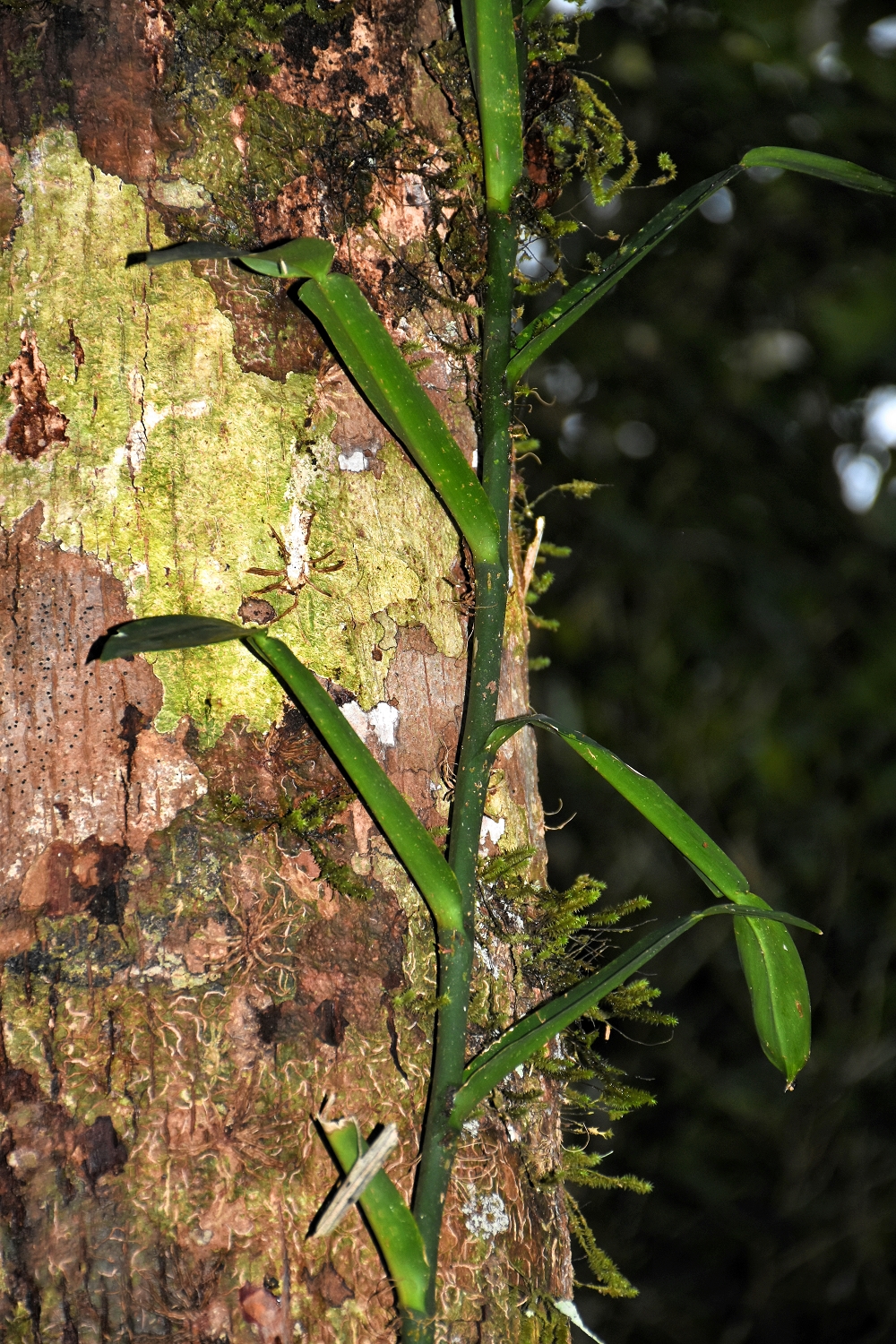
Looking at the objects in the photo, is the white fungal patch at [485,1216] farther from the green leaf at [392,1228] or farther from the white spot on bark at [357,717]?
the white spot on bark at [357,717]

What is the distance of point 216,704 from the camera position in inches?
24.4

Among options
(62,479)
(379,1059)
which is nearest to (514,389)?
(62,479)

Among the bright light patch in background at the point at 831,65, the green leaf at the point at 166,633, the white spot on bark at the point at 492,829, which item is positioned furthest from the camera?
the bright light patch in background at the point at 831,65

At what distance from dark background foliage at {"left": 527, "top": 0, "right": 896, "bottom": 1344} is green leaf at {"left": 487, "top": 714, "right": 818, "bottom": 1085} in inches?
80.2

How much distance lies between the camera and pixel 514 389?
705 mm

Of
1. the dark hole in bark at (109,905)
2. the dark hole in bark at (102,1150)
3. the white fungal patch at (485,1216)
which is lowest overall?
the white fungal patch at (485,1216)

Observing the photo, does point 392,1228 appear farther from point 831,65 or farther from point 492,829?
point 831,65

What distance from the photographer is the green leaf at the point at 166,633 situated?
49cm

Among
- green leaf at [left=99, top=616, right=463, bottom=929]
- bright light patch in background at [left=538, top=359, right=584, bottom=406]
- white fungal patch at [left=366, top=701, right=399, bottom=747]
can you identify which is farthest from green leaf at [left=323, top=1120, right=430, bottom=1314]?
bright light patch in background at [left=538, top=359, right=584, bottom=406]

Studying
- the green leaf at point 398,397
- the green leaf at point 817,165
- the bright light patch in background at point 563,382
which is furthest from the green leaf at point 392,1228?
the bright light patch in background at point 563,382

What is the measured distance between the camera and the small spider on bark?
0.65 m

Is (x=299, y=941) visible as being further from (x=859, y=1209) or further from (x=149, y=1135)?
(x=859, y=1209)

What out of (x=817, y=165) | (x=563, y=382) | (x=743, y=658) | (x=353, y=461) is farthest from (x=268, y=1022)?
(x=563, y=382)

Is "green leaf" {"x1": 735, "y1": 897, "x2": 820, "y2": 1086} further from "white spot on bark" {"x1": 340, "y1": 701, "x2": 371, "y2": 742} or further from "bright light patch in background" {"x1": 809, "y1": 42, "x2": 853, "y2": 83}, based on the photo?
"bright light patch in background" {"x1": 809, "y1": 42, "x2": 853, "y2": 83}
